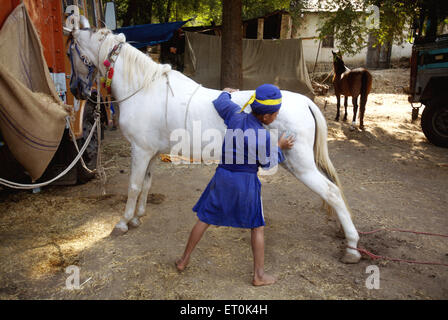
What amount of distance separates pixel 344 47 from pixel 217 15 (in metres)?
12.7

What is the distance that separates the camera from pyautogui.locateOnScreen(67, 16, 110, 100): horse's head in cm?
336

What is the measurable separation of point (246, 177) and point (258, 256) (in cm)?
62

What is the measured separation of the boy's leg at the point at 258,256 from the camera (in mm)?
2541

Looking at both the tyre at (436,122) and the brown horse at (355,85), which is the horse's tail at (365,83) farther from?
the tyre at (436,122)

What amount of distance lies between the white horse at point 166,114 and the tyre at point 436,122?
5.22 m

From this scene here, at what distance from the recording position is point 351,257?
2.92 metres

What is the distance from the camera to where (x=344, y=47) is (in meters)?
7.82

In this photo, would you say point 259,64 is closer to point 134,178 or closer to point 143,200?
point 143,200

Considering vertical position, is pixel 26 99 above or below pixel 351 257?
above

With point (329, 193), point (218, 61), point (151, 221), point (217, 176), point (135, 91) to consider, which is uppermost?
point (218, 61)

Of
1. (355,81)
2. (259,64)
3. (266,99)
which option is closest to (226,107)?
(266,99)

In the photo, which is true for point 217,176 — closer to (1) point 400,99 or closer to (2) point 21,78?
(2) point 21,78

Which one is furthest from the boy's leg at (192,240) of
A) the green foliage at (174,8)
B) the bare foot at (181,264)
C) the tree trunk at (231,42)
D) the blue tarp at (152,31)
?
the green foliage at (174,8)

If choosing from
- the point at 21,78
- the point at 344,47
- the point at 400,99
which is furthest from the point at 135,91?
the point at 400,99
